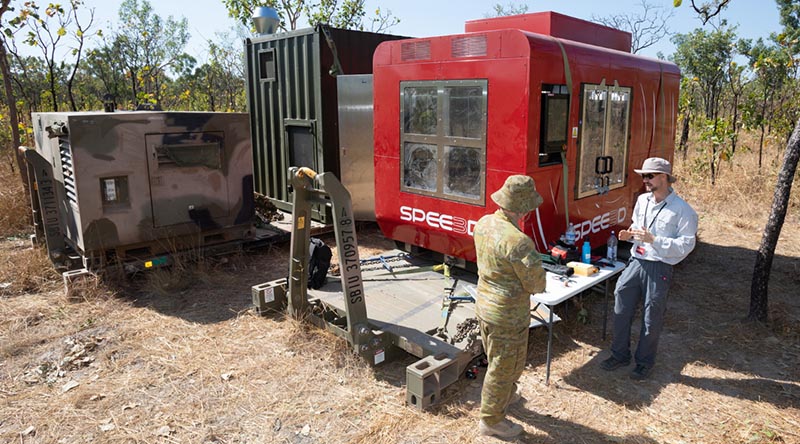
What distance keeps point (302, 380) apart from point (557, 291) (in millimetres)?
2247

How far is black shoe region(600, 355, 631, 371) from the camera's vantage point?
4.83 m

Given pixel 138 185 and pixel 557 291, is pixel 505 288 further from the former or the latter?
pixel 138 185

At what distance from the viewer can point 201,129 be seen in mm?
6961

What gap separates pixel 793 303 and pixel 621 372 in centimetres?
305

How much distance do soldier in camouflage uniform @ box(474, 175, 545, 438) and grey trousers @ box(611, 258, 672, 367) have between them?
147 centimetres

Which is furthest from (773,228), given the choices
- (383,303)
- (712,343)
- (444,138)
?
(383,303)

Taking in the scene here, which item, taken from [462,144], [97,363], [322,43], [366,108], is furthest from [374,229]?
[97,363]

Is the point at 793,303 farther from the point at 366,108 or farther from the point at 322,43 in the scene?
the point at 322,43

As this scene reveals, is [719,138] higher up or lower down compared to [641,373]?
higher up

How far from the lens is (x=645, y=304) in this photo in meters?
4.63

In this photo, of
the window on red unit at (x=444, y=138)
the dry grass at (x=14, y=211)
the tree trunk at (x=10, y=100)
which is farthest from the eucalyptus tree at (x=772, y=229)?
the dry grass at (x=14, y=211)

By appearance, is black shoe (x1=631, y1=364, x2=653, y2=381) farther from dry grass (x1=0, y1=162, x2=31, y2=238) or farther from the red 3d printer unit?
dry grass (x1=0, y1=162, x2=31, y2=238)

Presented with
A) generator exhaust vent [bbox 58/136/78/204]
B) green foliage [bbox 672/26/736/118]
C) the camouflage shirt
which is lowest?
the camouflage shirt

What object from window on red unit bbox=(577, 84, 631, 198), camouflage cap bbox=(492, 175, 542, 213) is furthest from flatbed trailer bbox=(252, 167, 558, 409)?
window on red unit bbox=(577, 84, 631, 198)
